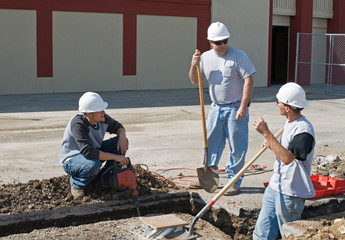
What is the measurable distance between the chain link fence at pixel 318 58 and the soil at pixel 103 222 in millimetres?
19808

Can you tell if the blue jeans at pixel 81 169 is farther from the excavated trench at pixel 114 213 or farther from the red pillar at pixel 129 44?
the red pillar at pixel 129 44

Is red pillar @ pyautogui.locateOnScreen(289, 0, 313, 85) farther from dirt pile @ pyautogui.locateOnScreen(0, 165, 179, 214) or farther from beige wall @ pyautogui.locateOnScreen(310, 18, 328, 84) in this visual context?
dirt pile @ pyautogui.locateOnScreen(0, 165, 179, 214)

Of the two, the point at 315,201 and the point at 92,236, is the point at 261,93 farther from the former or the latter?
the point at 92,236

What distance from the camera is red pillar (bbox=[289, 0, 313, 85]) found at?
2531 centimetres

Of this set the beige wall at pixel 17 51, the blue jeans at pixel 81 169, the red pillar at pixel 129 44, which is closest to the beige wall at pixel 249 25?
the red pillar at pixel 129 44

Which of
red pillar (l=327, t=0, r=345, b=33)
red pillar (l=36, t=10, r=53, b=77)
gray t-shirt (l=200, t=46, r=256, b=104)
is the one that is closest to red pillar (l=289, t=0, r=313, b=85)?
red pillar (l=327, t=0, r=345, b=33)

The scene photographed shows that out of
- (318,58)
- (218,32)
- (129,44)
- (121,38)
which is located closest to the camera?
(218,32)

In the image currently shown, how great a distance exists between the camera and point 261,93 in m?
21.5

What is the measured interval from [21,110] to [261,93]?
10.3 metres

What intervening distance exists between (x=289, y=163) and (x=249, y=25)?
19.9 metres

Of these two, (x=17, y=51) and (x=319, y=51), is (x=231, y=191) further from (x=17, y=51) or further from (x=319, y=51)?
(x=319, y=51)

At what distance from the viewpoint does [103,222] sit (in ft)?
19.0

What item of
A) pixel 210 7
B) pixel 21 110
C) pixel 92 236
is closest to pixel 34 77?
pixel 21 110

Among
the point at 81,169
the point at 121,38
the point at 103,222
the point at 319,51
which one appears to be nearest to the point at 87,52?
the point at 121,38
